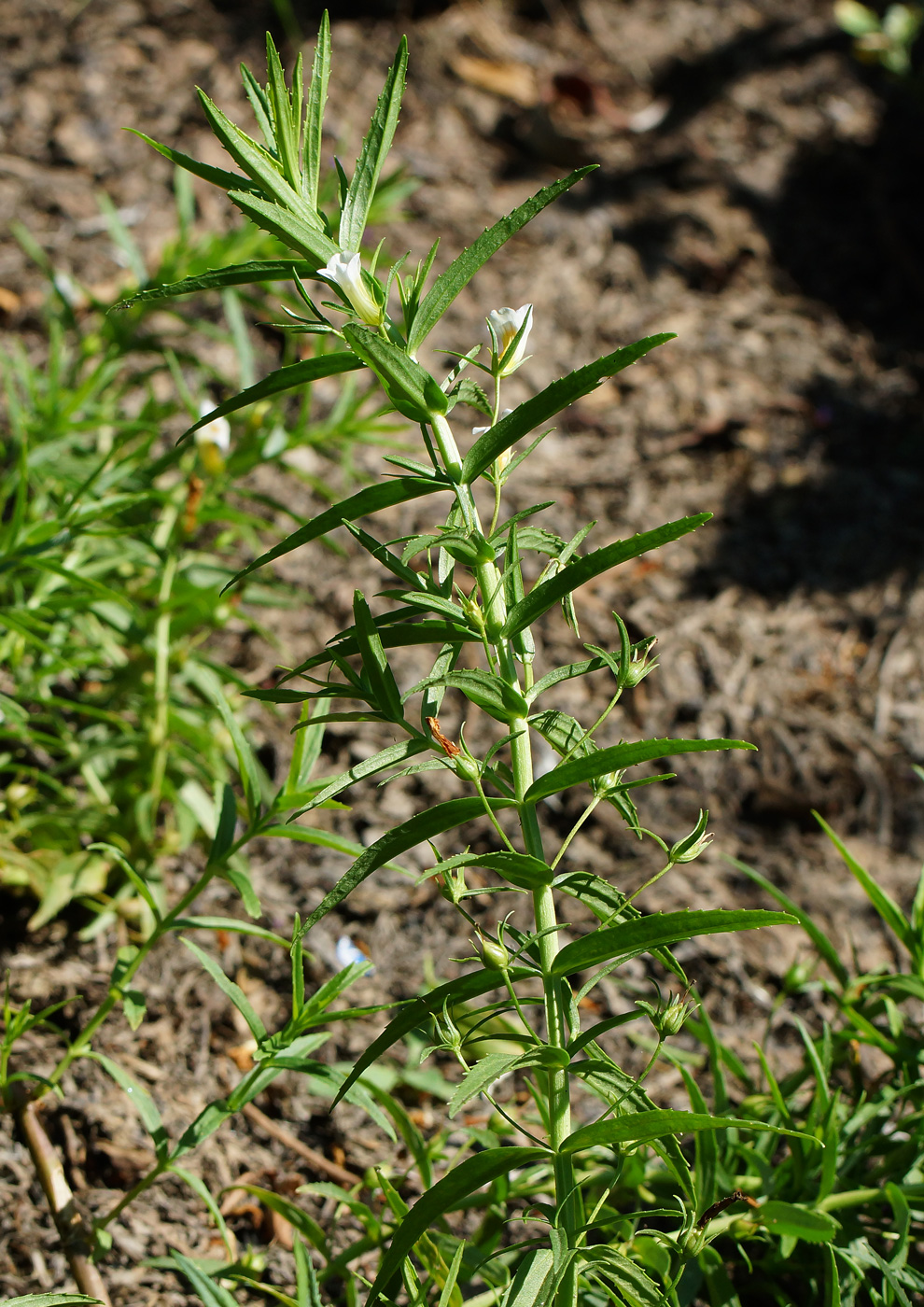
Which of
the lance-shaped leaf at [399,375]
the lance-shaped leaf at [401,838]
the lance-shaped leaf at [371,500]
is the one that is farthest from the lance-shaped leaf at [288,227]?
the lance-shaped leaf at [401,838]

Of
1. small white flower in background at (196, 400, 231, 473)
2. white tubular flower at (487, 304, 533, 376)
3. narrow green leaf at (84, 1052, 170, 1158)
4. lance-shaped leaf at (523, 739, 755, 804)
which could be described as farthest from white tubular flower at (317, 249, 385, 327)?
small white flower in background at (196, 400, 231, 473)

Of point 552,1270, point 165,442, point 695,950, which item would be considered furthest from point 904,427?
point 552,1270

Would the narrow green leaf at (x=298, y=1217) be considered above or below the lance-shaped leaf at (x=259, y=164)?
below

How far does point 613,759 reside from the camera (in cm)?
80

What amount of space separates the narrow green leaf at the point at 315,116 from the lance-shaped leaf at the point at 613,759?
57 cm

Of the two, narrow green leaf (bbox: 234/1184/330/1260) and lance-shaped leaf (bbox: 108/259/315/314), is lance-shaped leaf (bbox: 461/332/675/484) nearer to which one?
lance-shaped leaf (bbox: 108/259/315/314)

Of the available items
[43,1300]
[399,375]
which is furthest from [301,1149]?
[399,375]

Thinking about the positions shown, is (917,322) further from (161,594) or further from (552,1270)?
(552,1270)

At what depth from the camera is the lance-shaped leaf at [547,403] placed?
0.78 meters

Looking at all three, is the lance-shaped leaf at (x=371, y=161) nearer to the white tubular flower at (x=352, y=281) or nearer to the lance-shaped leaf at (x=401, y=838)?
the white tubular flower at (x=352, y=281)

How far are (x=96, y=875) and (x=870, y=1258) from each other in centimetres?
121

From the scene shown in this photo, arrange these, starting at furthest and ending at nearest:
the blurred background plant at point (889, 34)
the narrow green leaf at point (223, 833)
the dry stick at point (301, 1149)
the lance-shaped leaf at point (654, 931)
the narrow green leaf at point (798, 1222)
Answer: the blurred background plant at point (889, 34)
the dry stick at point (301, 1149)
the narrow green leaf at point (223, 833)
the narrow green leaf at point (798, 1222)
the lance-shaped leaf at point (654, 931)

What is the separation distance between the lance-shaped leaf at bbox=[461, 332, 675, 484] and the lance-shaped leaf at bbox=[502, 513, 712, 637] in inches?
4.7

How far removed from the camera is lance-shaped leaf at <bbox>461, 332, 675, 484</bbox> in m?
0.78
